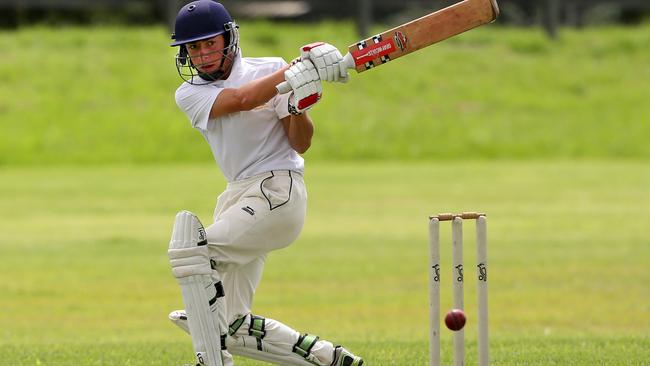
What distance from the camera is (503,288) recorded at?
10.5 meters

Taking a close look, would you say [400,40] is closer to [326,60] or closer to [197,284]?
[326,60]

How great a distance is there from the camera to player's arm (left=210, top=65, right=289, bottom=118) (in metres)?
4.84

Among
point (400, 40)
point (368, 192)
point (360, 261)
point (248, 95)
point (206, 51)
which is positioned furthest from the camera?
point (368, 192)

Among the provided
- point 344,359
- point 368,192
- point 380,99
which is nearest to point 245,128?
point 344,359

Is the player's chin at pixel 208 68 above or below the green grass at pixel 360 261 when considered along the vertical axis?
above

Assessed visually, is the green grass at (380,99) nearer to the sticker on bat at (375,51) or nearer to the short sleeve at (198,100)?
the short sleeve at (198,100)

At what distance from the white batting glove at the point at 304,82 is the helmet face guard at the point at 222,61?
43 cm

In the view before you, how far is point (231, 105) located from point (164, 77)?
64.2ft

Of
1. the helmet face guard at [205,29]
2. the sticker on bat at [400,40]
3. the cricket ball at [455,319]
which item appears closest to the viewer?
the cricket ball at [455,319]

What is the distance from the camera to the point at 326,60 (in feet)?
15.2

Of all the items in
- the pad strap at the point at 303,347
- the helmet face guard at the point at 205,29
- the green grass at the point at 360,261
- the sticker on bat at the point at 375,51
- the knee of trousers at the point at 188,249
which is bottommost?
the green grass at the point at 360,261

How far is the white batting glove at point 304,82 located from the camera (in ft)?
15.2

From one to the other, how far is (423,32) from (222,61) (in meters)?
0.84

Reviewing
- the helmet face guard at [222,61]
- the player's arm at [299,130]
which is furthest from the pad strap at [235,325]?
the helmet face guard at [222,61]
